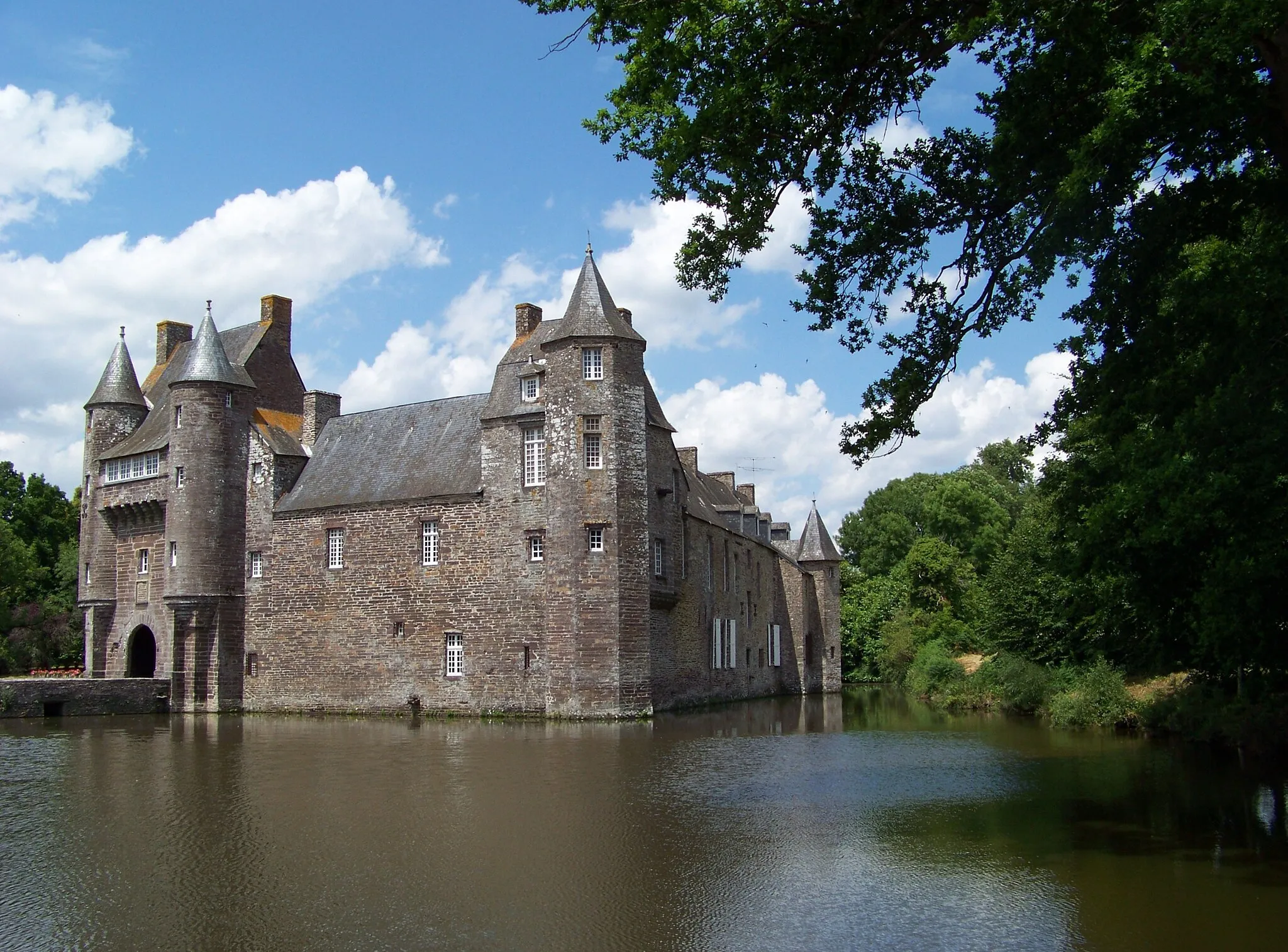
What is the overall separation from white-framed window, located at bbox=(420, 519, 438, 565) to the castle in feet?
0.30

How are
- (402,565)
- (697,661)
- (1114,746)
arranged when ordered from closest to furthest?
(1114,746) < (402,565) < (697,661)

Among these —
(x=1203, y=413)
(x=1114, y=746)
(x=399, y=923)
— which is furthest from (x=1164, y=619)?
(x=399, y=923)

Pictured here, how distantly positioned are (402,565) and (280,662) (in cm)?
494

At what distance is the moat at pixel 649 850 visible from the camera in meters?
7.99

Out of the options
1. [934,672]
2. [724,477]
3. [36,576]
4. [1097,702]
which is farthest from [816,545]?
[36,576]

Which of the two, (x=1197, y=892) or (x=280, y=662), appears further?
(x=280, y=662)

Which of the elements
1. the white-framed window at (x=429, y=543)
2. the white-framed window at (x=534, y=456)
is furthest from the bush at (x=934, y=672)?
the white-framed window at (x=429, y=543)

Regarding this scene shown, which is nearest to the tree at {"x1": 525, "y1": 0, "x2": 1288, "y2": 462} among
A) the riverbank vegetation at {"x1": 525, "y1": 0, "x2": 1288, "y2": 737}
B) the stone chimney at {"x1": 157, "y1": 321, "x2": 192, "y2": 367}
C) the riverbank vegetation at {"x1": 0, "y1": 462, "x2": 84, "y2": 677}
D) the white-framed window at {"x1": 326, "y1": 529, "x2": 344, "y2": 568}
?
the riverbank vegetation at {"x1": 525, "y1": 0, "x2": 1288, "y2": 737}

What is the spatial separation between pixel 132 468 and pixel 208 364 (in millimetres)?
4626

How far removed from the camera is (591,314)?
26906mm

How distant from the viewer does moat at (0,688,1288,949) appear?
7.99 meters

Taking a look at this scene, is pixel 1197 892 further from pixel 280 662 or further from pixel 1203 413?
pixel 280 662

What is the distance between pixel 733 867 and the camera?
9844 mm

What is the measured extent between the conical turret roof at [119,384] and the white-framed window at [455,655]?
47.9ft
